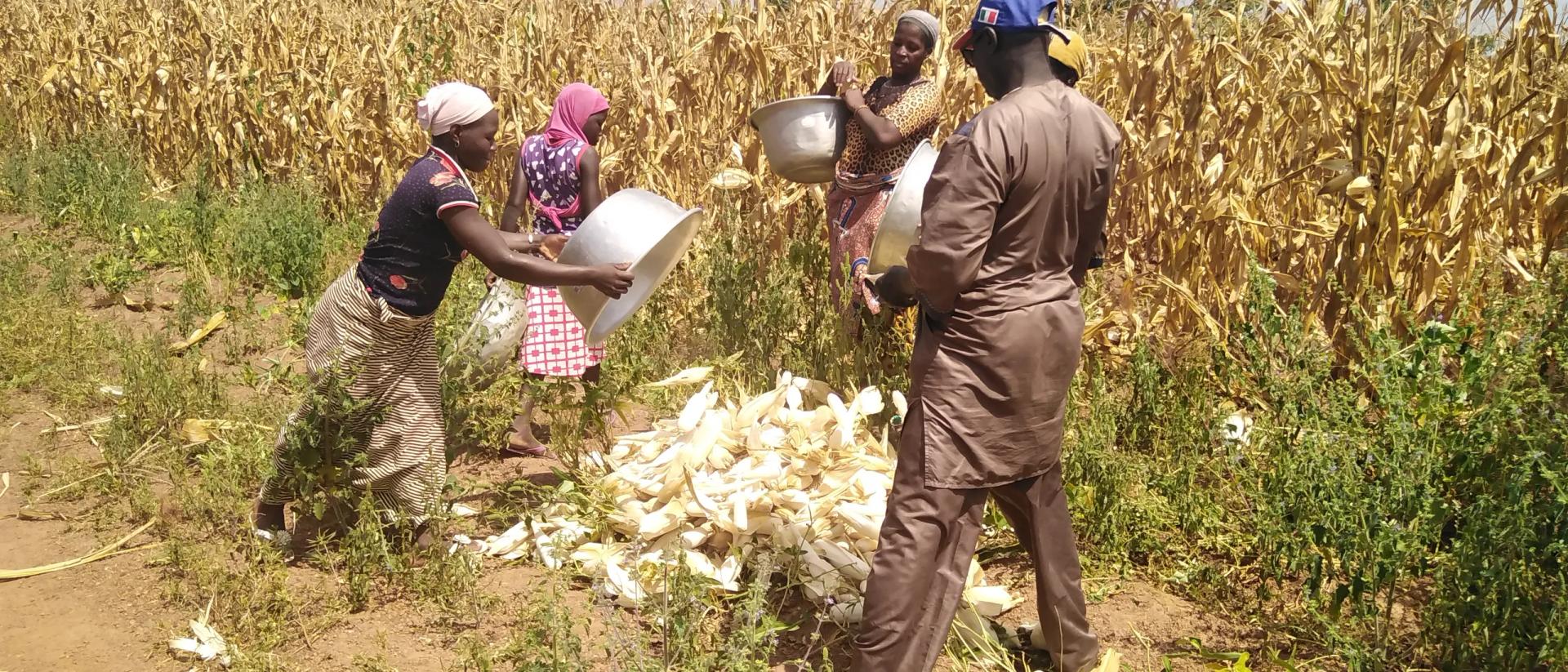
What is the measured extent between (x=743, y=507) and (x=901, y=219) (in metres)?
1.04

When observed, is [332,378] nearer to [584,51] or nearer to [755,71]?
[755,71]

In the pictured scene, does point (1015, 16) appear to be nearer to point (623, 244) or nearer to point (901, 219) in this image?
point (901, 219)

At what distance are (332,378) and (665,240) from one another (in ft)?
3.65

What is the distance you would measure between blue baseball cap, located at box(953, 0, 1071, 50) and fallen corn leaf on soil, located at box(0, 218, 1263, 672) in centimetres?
164

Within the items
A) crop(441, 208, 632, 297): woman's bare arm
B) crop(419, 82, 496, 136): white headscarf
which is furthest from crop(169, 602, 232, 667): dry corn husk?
crop(419, 82, 496, 136): white headscarf

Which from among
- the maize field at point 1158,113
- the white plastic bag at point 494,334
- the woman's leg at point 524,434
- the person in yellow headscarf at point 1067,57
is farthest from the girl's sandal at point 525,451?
the person in yellow headscarf at point 1067,57

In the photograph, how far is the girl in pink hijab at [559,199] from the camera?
188 inches

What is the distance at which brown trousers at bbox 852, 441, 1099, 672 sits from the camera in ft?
8.97

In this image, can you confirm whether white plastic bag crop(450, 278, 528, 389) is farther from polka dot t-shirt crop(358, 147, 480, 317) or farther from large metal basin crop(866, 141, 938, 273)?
large metal basin crop(866, 141, 938, 273)

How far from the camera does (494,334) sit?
486cm

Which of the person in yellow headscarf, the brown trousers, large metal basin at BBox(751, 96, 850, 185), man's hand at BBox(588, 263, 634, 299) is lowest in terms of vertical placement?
the brown trousers

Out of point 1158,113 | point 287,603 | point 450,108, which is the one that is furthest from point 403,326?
point 1158,113

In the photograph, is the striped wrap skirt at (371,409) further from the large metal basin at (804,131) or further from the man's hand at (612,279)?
the large metal basin at (804,131)

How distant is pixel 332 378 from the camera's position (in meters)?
3.62
